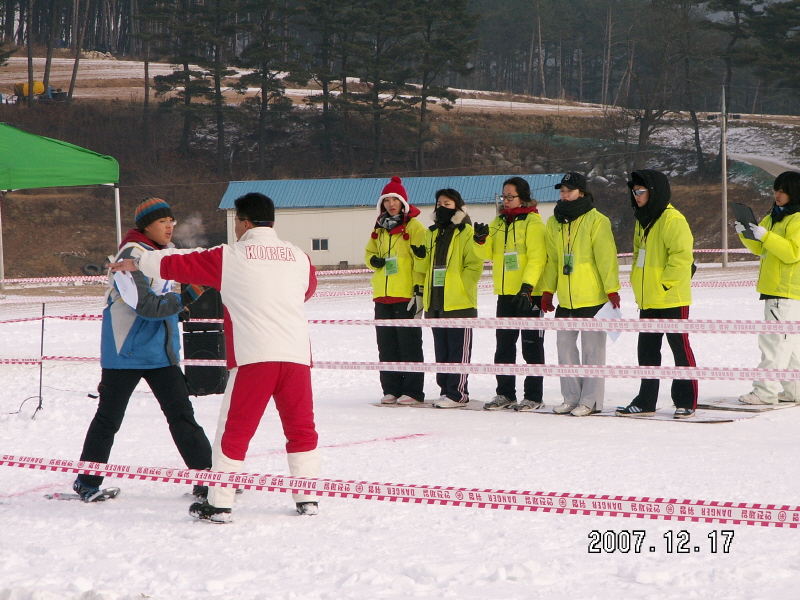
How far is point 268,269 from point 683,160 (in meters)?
53.6

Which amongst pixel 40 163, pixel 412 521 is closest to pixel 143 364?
pixel 412 521

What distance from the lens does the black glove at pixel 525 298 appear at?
724cm

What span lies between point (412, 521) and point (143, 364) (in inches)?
62.6

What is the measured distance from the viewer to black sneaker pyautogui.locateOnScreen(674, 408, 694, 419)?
22.0 feet

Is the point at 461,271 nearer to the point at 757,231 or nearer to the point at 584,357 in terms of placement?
the point at 584,357

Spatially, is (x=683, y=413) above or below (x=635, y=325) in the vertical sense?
below

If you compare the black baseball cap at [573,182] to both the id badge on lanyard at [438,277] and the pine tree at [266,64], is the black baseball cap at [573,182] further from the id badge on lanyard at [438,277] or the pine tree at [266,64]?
the pine tree at [266,64]

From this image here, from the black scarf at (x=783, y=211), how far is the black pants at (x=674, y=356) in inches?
46.1

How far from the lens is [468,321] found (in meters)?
7.06

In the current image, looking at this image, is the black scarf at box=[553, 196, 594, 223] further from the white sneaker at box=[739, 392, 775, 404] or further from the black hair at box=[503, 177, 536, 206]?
the white sneaker at box=[739, 392, 775, 404]

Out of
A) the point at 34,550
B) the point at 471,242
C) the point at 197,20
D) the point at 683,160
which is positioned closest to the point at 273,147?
the point at 197,20

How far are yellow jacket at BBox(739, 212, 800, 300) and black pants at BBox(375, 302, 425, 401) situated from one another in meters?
2.78
